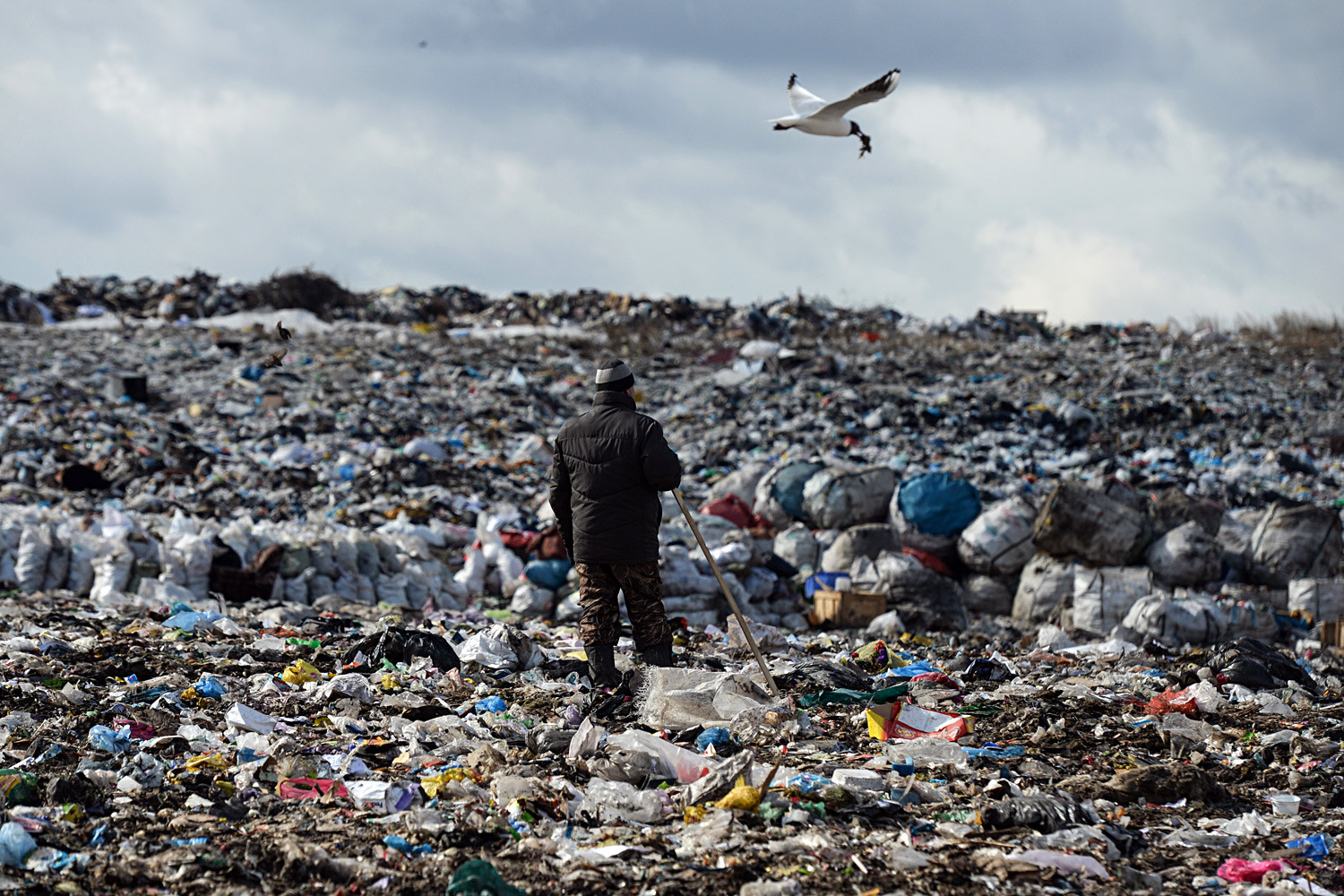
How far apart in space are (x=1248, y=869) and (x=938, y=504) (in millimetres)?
4680

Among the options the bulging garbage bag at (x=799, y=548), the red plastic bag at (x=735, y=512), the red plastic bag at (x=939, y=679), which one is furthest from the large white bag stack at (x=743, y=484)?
the red plastic bag at (x=939, y=679)

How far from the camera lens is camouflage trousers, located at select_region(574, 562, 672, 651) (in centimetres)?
412

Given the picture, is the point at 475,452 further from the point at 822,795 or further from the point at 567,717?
the point at 822,795

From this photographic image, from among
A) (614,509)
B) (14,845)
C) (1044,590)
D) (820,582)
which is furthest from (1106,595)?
(14,845)

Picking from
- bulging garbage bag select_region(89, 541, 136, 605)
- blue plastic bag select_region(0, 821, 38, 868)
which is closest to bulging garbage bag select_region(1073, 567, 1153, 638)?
blue plastic bag select_region(0, 821, 38, 868)

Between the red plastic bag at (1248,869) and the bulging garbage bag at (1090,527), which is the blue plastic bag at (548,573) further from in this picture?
the red plastic bag at (1248,869)

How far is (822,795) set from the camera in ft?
9.70

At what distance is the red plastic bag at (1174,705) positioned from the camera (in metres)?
4.12

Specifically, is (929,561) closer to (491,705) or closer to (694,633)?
(694,633)

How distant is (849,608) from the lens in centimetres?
640

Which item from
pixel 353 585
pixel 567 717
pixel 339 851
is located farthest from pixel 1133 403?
pixel 339 851

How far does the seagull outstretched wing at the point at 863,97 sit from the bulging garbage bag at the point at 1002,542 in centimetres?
408

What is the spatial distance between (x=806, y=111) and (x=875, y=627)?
3436 mm

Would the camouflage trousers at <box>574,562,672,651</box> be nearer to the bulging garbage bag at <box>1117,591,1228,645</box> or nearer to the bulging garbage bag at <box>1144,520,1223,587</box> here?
the bulging garbage bag at <box>1117,591,1228,645</box>
